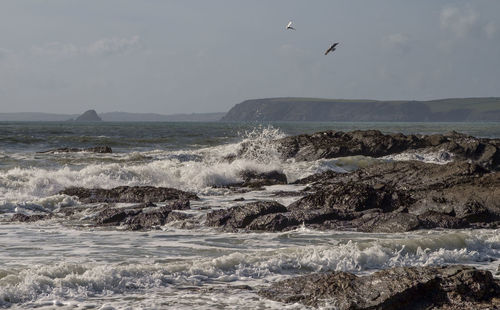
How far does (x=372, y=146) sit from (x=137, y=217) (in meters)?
18.5

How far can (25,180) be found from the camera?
2102 cm

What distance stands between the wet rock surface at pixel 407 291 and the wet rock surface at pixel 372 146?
65.2 ft

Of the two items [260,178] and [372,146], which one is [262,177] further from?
[372,146]

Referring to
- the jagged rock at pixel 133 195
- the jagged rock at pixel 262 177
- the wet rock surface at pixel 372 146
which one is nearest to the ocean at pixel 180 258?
the jagged rock at pixel 133 195

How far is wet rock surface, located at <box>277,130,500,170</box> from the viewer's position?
27.2m

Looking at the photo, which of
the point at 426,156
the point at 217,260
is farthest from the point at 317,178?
the point at 217,260

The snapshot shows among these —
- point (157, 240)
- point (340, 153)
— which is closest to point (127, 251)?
point (157, 240)

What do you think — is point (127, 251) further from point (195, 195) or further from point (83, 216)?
point (195, 195)

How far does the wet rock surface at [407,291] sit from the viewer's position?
6.86 metres

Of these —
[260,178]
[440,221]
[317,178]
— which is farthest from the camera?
[260,178]

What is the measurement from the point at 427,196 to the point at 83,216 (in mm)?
7443

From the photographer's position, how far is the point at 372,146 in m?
30.0

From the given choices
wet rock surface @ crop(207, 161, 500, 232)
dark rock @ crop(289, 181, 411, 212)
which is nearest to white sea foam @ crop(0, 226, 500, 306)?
wet rock surface @ crop(207, 161, 500, 232)

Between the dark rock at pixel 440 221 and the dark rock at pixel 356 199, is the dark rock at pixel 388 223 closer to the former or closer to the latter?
the dark rock at pixel 440 221
